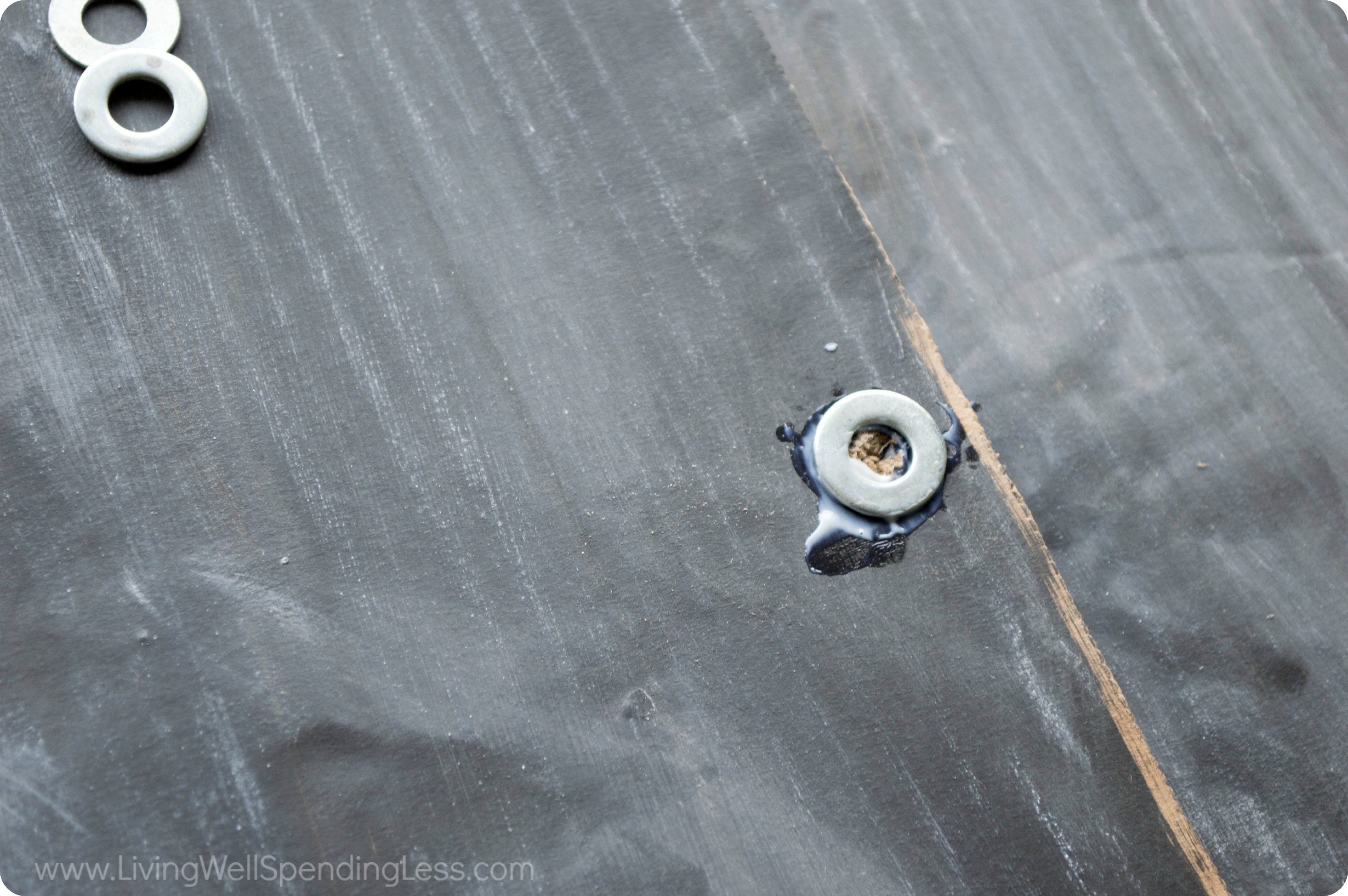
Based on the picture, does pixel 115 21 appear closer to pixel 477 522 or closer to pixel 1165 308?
pixel 477 522

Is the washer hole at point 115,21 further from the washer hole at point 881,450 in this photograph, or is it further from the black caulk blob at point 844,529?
the washer hole at point 881,450

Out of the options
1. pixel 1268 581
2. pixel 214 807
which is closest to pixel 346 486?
pixel 214 807

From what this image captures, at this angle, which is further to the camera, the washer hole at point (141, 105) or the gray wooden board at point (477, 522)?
the washer hole at point (141, 105)

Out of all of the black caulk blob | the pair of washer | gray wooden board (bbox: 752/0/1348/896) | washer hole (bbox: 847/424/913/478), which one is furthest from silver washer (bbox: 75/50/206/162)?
washer hole (bbox: 847/424/913/478)

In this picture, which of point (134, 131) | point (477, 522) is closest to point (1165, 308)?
point (477, 522)

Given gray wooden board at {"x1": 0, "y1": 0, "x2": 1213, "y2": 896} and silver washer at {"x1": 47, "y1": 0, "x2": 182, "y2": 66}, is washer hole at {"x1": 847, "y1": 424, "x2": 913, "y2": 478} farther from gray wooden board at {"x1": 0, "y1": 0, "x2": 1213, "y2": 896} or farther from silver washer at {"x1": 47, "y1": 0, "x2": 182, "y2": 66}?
silver washer at {"x1": 47, "y1": 0, "x2": 182, "y2": 66}

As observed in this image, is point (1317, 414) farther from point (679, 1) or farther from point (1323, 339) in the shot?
point (679, 1)

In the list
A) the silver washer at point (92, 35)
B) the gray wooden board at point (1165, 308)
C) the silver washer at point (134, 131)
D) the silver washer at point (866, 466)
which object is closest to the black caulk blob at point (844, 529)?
the silver washer at point (866, 466)
